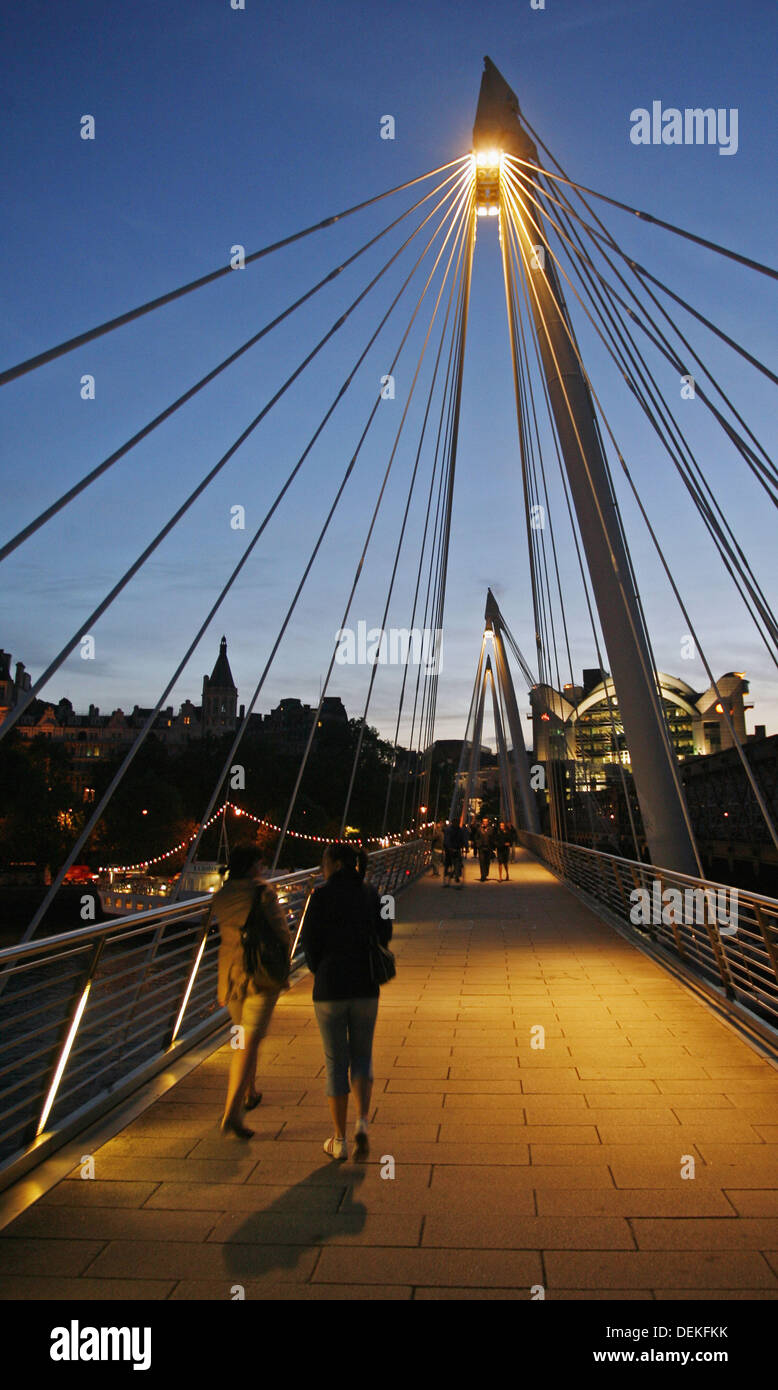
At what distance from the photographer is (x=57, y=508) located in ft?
18.4

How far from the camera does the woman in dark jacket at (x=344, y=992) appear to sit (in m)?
4.17

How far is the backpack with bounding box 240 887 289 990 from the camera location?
14.8ft

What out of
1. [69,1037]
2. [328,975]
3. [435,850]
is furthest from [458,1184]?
[435,850]

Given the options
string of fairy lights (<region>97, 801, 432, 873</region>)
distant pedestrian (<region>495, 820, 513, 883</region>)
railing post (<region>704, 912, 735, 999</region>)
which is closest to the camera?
railing post (<region>704, 912, 735, 999</region>)

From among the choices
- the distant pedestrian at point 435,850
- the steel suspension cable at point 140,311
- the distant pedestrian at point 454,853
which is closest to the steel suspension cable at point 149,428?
the steel suspension cable at point 140,311

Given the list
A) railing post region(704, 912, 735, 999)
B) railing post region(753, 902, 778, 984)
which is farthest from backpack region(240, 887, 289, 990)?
railing post region(704, 912, 735, 999)

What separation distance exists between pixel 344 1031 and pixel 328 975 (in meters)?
0.25

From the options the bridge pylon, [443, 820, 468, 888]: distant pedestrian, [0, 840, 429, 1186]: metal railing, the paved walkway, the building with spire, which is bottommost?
the paved walkway

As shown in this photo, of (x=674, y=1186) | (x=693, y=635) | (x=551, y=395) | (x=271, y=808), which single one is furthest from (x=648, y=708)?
(x=271, y=808)

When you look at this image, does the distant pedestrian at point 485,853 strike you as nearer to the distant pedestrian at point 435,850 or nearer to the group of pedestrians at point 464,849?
the group of pedestrians at point 464,849

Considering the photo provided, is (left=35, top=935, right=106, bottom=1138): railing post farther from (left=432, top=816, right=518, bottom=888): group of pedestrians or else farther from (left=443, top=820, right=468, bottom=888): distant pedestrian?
(left=443, top=820, right=468, bottom=888): distant pedestrian

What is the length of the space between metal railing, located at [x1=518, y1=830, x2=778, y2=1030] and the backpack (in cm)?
310

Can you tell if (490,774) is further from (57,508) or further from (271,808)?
(57,508)
